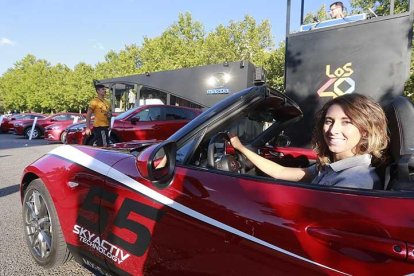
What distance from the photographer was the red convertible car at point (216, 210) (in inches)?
47.4

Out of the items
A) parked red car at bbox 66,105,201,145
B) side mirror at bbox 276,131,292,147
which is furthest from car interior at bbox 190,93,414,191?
parked red car at bbox 66,105,201,145

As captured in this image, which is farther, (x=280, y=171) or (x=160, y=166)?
(x=280, y=171)

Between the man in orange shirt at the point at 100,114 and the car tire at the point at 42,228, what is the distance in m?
4.97

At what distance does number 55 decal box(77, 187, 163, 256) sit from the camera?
6.00 feet

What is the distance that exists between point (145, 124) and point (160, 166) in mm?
8366

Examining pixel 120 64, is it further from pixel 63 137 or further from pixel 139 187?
pixel 139 187

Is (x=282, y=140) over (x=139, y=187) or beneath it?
over

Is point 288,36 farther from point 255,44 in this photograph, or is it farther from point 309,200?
point 255,44

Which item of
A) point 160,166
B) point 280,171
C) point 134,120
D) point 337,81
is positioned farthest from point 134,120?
point 160,166

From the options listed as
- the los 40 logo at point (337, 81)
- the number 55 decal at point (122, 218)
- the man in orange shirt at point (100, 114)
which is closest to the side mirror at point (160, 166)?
the number 55 decal at point (122, 218)

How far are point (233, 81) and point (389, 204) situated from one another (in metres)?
13.0

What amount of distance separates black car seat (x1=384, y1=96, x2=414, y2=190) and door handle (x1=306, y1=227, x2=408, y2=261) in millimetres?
329

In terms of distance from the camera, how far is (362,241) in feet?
3.83

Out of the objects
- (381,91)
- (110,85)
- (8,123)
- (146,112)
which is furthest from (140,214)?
(8,123)
